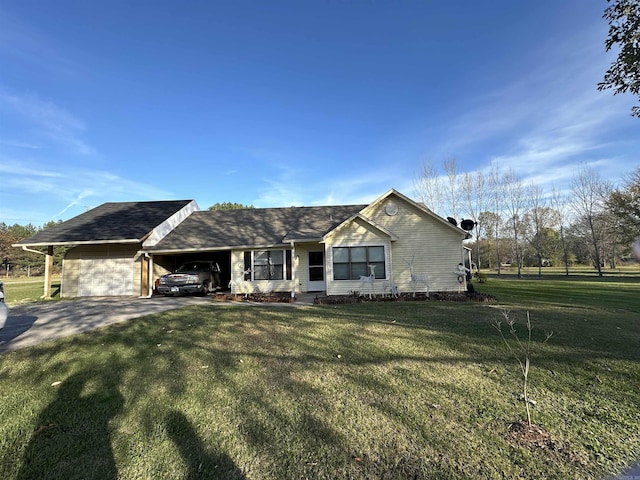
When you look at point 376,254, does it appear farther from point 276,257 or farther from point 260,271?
point 260,271

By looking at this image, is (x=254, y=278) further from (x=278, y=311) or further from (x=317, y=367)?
(x=317, y=367)

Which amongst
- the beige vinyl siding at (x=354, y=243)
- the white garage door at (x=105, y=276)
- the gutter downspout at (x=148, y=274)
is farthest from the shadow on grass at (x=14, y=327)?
the beige vinyl siding at (x=354, y=243)

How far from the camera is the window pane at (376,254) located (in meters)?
13.9

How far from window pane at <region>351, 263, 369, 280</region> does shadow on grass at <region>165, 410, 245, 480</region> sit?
429 inches

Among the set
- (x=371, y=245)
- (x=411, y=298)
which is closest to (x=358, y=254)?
(x=371, y=245)

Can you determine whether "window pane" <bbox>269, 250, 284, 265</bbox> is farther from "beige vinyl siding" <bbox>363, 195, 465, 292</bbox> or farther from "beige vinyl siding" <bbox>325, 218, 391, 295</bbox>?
"beige vinyl siding" <bbox>363, 195, 465, 292</bbox>

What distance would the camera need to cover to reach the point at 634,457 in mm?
2688

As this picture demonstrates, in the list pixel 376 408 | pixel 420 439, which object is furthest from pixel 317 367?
pixel 420 439

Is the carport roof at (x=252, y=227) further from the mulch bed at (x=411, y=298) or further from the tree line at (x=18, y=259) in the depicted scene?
the tree line at (x=18, y=259)

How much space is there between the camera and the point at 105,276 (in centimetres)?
1566

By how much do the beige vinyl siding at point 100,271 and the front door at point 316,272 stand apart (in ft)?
28.2

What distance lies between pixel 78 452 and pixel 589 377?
6138 mm

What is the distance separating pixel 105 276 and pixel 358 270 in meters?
12.7

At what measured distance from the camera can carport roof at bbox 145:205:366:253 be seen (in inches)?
584
